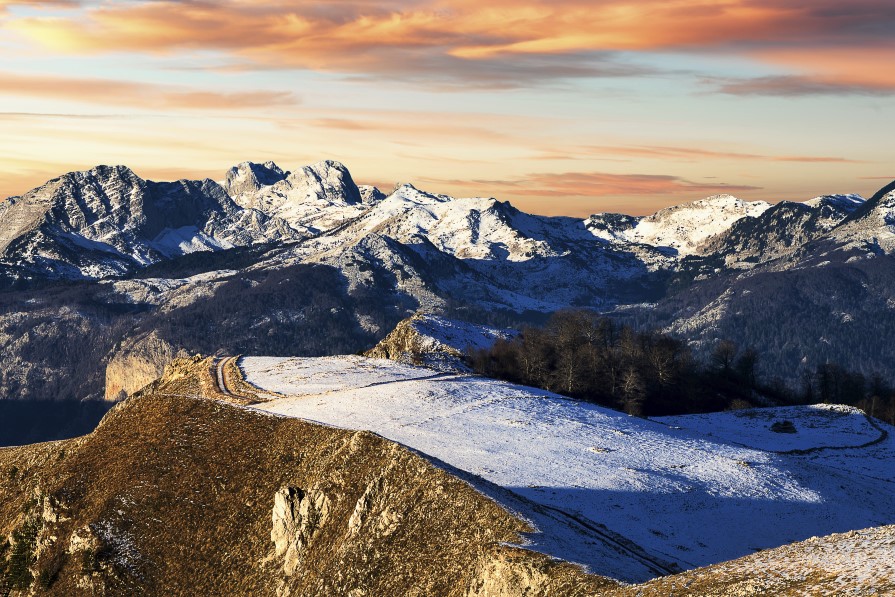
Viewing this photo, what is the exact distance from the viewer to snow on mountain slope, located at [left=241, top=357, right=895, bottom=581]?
71.7 metres

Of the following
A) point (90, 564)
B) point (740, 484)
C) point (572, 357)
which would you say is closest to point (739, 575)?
point (740, 484)

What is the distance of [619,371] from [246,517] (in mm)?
95148

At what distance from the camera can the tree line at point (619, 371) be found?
154000mm

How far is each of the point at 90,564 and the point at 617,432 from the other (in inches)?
2020

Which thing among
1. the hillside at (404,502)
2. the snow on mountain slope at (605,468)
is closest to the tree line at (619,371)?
the snow on mountain slope at (605,468)

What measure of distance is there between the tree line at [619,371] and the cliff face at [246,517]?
71.8 metres

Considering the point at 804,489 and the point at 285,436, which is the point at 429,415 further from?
the point at 804,489

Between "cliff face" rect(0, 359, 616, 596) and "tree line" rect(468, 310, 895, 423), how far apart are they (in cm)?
7181

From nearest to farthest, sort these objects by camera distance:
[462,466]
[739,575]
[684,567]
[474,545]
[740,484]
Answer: [739,575] < [474,545] < [684,567] < [462,466] < [740,484]

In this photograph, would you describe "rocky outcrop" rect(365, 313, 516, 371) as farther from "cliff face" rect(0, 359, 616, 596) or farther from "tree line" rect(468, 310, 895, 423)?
"cliff face" rect(0, 359, 616, 596)

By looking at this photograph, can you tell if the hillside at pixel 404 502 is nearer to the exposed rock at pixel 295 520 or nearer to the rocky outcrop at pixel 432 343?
the exposed rock at pixel 295 520

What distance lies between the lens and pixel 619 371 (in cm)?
15962

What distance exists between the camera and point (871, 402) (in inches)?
7392

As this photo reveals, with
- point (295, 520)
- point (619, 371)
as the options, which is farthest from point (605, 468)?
point (619, 371)
